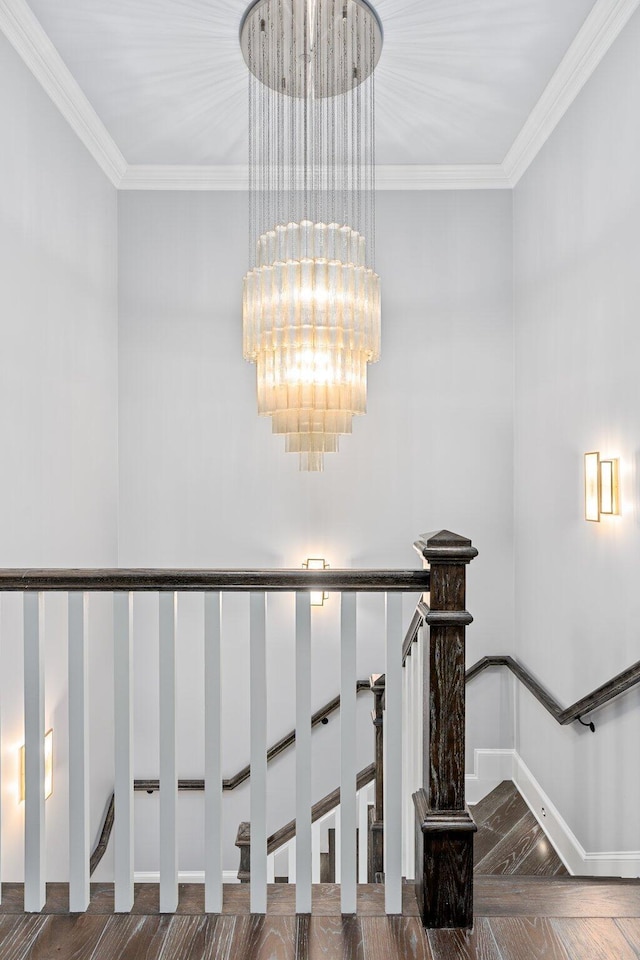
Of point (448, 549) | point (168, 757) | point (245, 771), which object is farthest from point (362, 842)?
point (448, 549)

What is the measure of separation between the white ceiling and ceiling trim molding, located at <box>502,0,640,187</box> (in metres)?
0.04

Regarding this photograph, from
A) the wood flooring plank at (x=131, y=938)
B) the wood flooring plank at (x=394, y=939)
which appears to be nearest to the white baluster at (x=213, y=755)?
the wood flooring plank at (x=131, y=938)

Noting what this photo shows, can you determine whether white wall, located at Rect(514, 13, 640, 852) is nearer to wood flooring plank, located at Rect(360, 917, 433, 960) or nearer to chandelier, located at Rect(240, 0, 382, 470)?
chandelier, located at Rect(240, 0, 382, 470)

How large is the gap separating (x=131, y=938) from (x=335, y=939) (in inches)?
18.5

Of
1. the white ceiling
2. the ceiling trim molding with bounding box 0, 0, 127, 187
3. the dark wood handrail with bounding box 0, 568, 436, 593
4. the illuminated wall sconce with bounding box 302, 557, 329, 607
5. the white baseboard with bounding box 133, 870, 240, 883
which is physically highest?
the white ceiling

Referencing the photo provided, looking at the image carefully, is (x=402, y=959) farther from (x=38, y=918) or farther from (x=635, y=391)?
(x=635, y=391)

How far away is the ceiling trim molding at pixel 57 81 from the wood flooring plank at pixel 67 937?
10.1ft

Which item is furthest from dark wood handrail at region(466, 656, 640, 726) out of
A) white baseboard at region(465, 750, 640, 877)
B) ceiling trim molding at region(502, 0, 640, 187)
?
ceiling trim molding at region(502, 0, 640, 187)

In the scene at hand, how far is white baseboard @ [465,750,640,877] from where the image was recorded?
104 inches

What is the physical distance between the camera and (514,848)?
10.7ft

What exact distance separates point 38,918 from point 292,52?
10.0 ft

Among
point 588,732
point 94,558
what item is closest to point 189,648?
point 94,558

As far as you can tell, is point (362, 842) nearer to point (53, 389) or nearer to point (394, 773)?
point (394, 773)

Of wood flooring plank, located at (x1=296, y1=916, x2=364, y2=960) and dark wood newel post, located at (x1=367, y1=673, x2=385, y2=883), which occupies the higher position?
wood flooring plank, located at (x1=296, y1=916, x2=364, y2=960)
